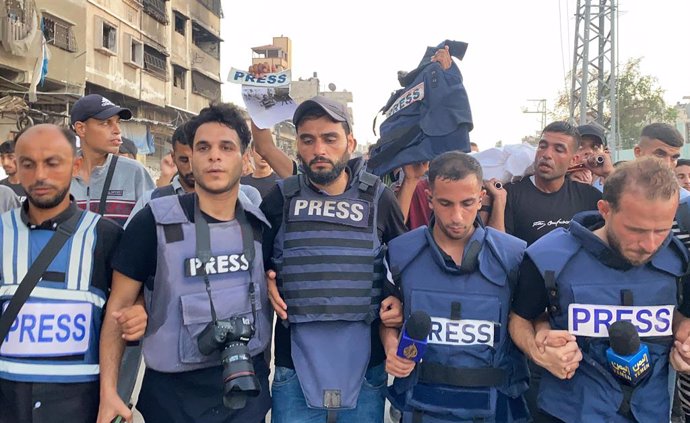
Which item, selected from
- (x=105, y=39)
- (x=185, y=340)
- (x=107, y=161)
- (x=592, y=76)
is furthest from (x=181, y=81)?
(x=185, y=340)

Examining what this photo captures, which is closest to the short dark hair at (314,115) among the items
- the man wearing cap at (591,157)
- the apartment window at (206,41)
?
the man wearing cap at (591,157)

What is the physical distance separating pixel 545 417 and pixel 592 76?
17.9m

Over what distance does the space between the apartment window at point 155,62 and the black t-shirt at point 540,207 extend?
71.6 ft

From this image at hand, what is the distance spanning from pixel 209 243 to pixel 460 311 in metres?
1.02

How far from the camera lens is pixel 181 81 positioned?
1041 inches

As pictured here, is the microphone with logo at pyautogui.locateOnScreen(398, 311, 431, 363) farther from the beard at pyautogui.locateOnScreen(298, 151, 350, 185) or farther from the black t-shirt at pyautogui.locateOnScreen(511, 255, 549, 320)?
the beard at pyautogui.locateOnScreen(298, 151, 350, 185)

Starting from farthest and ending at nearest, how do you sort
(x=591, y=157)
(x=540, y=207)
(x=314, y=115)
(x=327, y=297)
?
(x=591, y=157)
(x=540, y=207)
(x=314, y=115)
(x=327, y=297)

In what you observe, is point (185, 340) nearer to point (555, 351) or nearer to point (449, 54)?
point (555, 351)

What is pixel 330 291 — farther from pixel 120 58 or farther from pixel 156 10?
pixel 156 10

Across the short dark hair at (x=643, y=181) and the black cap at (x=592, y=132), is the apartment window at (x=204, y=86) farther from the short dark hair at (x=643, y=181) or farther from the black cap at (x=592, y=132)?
the short dark hair at (x=643, y=181)

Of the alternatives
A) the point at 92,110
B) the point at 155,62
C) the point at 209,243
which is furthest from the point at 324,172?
the point at 155,62

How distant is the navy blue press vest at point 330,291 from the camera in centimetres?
226

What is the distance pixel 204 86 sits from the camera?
1141 inches

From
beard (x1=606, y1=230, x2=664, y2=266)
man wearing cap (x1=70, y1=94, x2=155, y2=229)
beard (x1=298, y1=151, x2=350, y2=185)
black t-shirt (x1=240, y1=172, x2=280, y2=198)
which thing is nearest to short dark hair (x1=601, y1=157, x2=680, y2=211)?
beard (x1=606, y1=230, x2=664, y2=266)
